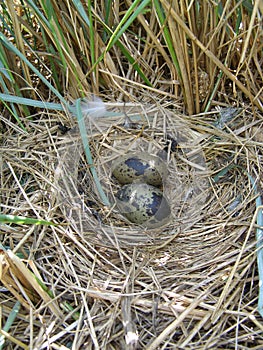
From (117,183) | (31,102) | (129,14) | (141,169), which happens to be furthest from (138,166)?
(129,14)

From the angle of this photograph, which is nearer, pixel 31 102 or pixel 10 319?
pixel 10 319

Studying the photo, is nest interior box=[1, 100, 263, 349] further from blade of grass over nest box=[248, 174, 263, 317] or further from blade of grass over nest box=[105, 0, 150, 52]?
blade of grass over nest box=[105, 0, 150, 52]

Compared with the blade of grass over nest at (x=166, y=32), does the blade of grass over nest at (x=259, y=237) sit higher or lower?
lower

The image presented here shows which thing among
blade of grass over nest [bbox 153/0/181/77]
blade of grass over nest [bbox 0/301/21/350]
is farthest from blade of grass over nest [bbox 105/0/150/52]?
blade of grass over nest [bbox 0/301/21/350]

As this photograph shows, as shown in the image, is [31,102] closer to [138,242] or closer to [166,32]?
[166,32]

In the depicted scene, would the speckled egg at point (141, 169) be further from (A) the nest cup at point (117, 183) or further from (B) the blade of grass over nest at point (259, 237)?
(B) the blade of grass over nest at point (259, 237)

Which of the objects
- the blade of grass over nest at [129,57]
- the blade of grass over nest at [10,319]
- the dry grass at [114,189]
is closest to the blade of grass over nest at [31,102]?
the dry grass at [114,189]
